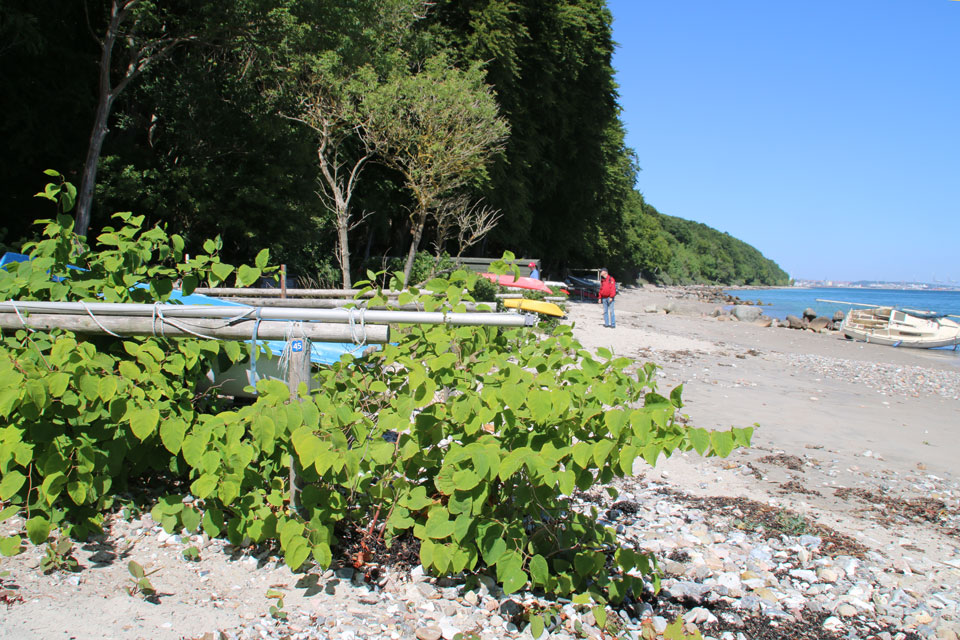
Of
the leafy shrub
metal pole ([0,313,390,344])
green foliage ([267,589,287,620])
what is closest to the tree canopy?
the leafy shrub

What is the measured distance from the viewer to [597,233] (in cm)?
4669

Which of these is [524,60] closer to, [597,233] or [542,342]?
[597,233]

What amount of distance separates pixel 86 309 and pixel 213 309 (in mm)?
630

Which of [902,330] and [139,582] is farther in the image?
[902,330]

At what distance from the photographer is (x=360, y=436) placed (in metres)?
2.96

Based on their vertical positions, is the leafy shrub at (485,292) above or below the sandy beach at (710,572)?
above

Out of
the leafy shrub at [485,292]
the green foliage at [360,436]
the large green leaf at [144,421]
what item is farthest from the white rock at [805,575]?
the leafy shrub at [485,292]

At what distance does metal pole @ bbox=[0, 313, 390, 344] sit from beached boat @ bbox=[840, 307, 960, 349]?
3233cm

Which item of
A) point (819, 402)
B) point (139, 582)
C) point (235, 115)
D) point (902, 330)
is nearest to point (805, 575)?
point (139, 582)

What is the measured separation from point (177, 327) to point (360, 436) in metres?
1.17

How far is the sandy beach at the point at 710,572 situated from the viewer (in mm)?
2961

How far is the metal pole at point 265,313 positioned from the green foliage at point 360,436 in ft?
0.30

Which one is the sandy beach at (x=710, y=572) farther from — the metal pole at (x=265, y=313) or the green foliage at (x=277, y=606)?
the metal pole at (x=265, y=313)

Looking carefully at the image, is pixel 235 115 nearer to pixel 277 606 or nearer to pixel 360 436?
pixel 360 436
